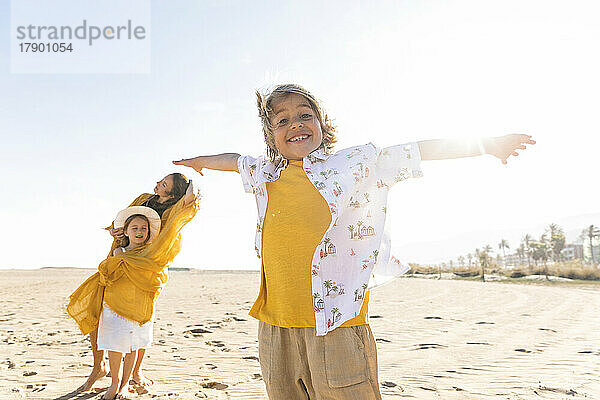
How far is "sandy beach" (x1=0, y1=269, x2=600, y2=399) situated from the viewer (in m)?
4.41

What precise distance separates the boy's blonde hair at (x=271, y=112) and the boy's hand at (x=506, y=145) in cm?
75

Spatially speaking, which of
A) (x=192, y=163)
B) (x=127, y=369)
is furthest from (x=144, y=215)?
(x=192, y=163)

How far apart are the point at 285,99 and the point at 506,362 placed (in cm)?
439

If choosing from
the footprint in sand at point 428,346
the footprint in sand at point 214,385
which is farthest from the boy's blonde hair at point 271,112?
the footprint in sand at point 428,346

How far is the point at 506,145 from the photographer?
2398mm

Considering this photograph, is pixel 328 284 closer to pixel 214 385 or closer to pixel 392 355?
pixel 214 385

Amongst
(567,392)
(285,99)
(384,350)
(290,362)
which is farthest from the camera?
(384,350)

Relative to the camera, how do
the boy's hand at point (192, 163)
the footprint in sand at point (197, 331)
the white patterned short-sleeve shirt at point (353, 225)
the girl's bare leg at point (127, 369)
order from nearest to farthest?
1. the white patterned short-sleeve shirt at point (353, 225)
2. the boy's hand at point (192, 163)
3. the girl's bare leg at point (127, 369)
4. the footprint in sand at point (197, 331)

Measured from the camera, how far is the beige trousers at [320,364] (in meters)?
2.22

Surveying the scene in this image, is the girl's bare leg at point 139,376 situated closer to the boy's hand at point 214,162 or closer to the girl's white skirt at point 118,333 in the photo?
the girl's white skirt at point 118,333

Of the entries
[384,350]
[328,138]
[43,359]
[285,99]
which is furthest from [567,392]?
[43,359]

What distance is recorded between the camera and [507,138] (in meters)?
2.40

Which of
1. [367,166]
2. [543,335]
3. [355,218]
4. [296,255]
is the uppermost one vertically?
[367,166]

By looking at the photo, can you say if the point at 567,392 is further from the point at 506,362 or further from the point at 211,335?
the point at 211,335
